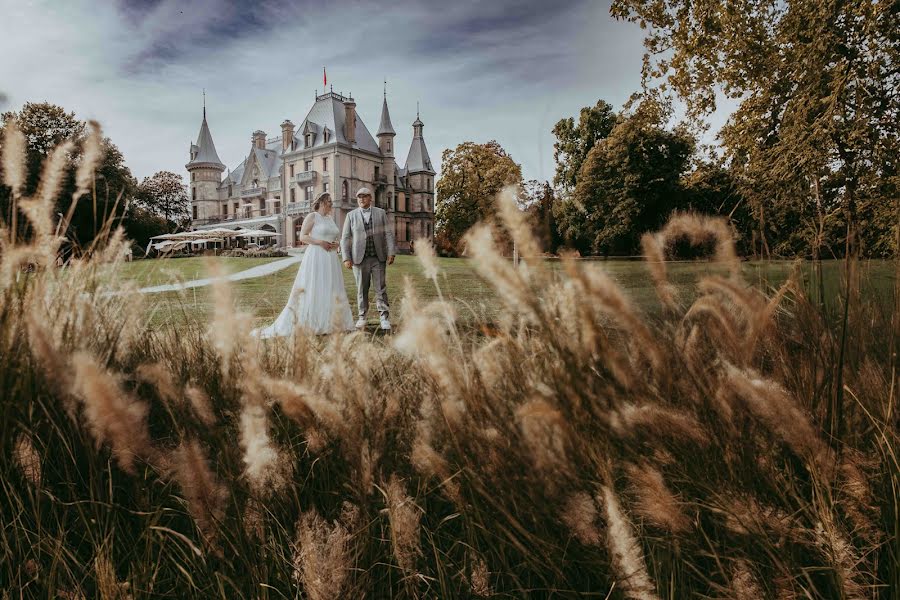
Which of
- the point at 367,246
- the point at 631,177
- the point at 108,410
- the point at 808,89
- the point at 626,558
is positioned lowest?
the point at 626,558

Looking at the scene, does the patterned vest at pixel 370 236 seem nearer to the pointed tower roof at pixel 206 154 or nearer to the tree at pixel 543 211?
the tree at pixel 543 211

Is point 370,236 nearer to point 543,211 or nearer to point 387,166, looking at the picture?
point 543,211

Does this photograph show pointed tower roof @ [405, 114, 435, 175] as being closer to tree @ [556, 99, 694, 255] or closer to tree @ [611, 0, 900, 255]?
tree @ [556, 99, 694, 255]

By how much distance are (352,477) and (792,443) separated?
1.03 metres

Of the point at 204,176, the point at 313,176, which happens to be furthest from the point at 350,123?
the point at 204,176

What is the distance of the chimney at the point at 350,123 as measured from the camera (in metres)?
50.9

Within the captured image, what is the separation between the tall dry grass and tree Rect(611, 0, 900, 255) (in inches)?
115

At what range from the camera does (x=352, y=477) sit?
52.9 inches

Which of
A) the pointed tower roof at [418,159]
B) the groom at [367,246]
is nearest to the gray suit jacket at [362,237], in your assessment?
the groom at [367,246]

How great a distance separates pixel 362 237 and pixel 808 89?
5547 mm

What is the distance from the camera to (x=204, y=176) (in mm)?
58062

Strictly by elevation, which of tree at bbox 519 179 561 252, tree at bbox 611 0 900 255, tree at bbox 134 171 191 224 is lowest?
tree at bbox 519 179 561 252

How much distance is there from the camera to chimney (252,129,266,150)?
58.1m

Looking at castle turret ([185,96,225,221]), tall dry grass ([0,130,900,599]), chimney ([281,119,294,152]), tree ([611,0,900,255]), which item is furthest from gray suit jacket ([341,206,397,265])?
castle turret ([185,96,225,221])
